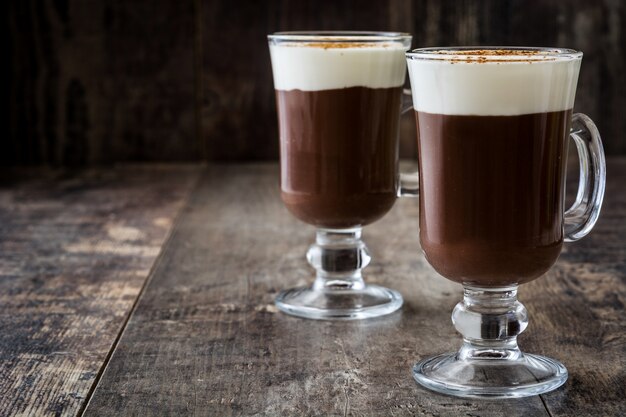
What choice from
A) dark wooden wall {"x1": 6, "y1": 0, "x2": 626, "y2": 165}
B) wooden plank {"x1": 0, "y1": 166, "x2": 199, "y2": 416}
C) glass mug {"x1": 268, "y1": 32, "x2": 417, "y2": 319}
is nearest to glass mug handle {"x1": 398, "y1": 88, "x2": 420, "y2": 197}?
glass mug {"x1": 268, "y1": 32, "x2": 417, "y2": 319}

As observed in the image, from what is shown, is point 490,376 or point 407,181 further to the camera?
point 407,181

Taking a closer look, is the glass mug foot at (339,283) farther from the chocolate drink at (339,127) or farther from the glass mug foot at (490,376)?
the glass mug foot at (490,376)

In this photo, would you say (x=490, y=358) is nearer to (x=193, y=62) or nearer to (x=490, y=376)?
(x=490, y=376)

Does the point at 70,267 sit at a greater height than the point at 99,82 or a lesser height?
lesser

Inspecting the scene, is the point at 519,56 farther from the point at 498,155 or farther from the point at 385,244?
the point at 385,244

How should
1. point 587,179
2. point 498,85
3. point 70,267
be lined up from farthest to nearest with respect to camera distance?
point 70,267 < point 587,179 < point 498,85

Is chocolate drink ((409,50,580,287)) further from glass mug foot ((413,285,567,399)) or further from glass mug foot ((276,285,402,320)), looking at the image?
glass mug foot ((276,285,402,320))

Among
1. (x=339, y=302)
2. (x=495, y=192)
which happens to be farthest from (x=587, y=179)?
(x=339, y=302)
